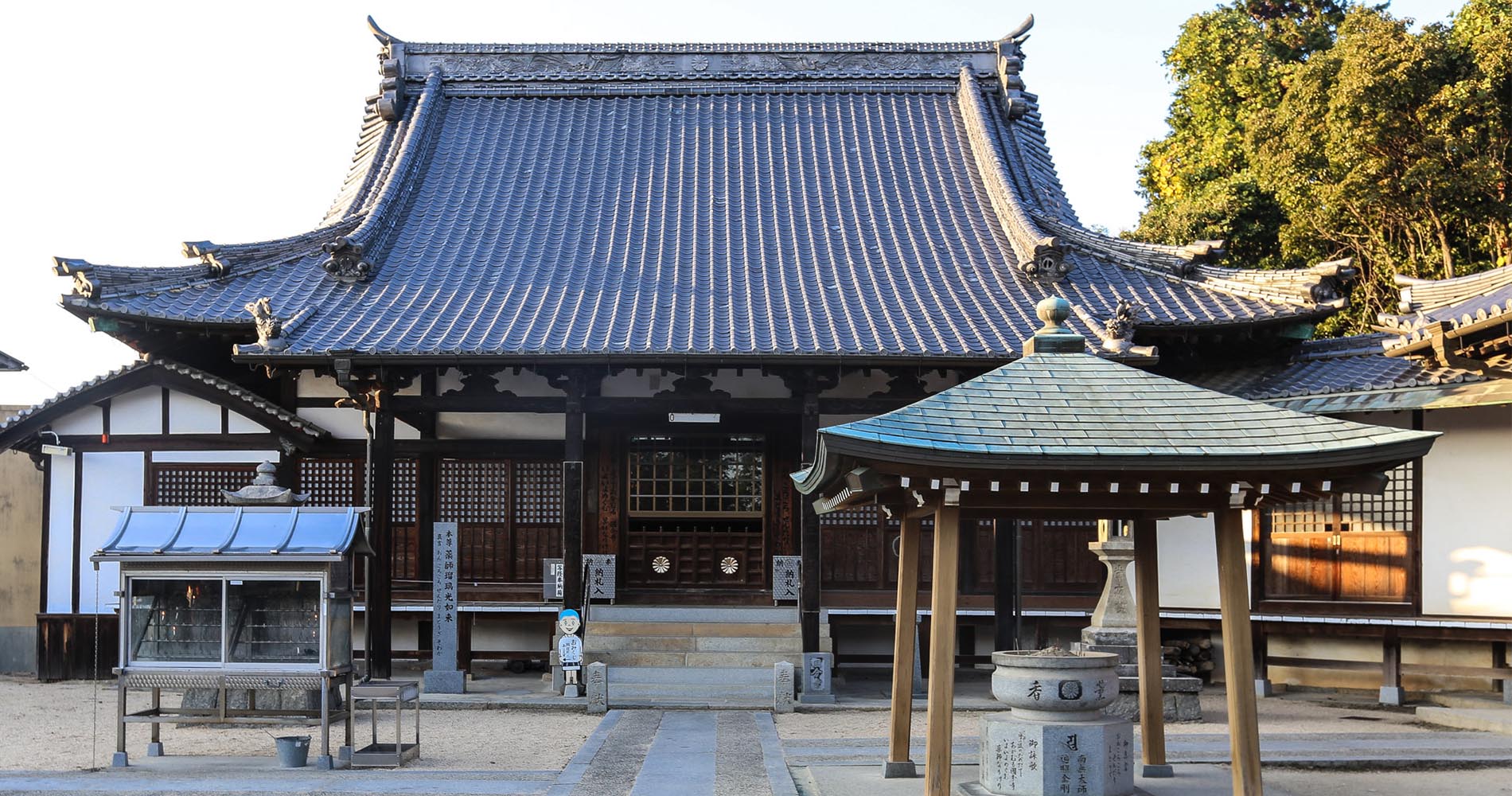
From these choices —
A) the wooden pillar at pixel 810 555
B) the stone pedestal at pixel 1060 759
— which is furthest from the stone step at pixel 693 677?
the stone pedestal at pixel 1060 759

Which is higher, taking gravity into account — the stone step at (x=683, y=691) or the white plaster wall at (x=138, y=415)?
the white plaster wall at (x=138, y=415)

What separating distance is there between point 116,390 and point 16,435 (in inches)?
53.1

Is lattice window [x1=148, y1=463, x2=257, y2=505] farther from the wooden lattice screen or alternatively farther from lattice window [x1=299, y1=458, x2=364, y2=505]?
the wooden lattice screen

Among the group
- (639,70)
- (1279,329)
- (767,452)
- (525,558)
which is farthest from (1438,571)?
(639,70)

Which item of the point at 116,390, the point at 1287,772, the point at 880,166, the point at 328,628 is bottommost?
the point at 1287,772

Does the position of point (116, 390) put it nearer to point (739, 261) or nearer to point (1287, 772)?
point (739, 261)

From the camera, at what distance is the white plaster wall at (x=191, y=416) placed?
17.3 m

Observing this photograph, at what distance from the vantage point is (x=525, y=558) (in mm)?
17891

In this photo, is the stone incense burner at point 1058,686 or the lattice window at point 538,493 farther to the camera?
the lattice window at point 538,493

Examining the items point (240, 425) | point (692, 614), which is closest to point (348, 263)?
point (240, 425)

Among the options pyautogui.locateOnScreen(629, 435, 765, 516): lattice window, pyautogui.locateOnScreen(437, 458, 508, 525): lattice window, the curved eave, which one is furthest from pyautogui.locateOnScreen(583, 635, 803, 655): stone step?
the curved eave

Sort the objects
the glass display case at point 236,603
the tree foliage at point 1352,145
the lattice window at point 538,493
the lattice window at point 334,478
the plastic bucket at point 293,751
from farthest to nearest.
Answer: the tree foliage at point 1352,145, the lattice window at point 538,493, the lattice window at point 334,478, the glass display case at point 236,603, the plastic bucket at point 293,751

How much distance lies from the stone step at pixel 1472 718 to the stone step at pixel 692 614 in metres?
6.94

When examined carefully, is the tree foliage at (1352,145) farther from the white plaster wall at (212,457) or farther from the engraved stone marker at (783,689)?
the white plaster wall at (212,457)
